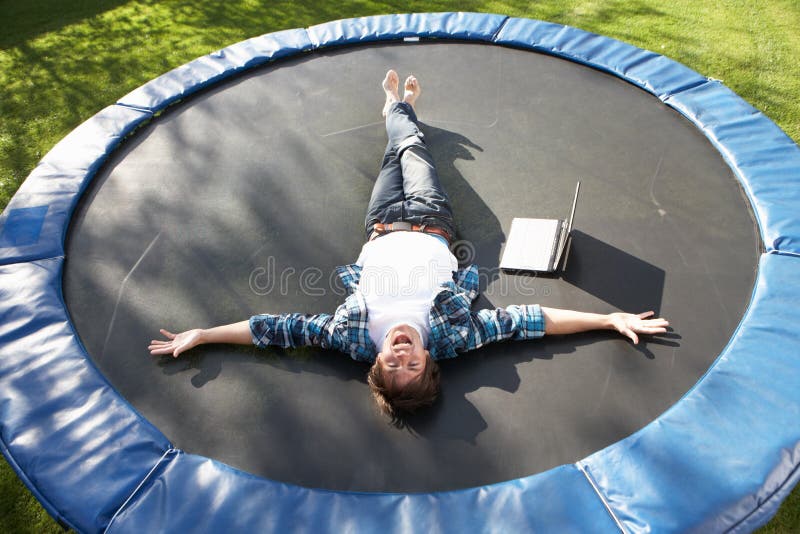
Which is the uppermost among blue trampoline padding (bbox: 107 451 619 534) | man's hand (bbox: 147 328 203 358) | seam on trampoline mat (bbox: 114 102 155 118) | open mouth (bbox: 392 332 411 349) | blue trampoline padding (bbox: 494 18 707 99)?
blue trampoline padding (bbox: 494 18 707 99)

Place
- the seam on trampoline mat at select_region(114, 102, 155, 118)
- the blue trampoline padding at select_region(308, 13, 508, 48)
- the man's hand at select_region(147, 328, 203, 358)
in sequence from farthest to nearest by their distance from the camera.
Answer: the blue trampoline padding at select_region(308, 13, 508, 48), the seam on trampoline mat at select_region(114, 102, 155, 118), the man's hand at select_region(147, 328, 203, 358)

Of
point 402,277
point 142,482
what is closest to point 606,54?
point 402,277

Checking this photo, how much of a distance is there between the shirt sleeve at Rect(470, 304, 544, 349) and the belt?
0.48 metres

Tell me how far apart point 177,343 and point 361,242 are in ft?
2.74

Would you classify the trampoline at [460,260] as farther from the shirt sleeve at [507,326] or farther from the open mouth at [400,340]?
the open mouth at [400,340]

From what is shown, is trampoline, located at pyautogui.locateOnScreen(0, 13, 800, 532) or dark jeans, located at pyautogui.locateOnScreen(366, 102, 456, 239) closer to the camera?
trampoline, located at pyautogui.locateOnScreen(0, 13, 800, 532)

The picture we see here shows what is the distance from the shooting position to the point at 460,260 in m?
2.43

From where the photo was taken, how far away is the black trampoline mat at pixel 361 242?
6.24 feet

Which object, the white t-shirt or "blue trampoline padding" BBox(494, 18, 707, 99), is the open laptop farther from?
"blue trampoline padding" BBox(494, 18, 707, 99)

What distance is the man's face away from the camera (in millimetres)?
1836

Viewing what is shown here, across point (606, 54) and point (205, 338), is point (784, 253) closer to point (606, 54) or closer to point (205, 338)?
point (606, 54)

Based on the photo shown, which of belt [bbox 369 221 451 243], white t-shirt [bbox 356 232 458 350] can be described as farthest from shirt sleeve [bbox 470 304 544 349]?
belt [bbox 369 221 451 243]

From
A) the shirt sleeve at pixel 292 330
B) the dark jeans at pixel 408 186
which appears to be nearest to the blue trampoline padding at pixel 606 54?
the dark jeans at pixel 408 186

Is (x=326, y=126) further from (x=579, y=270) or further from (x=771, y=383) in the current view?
(x=771, y=383)
